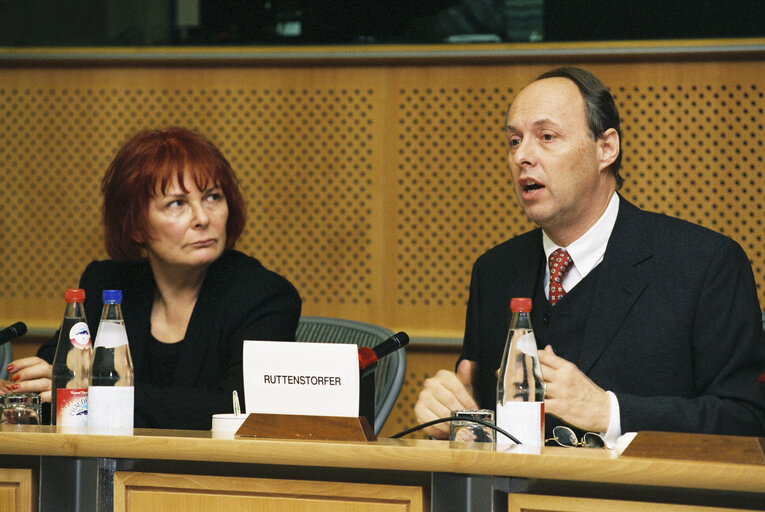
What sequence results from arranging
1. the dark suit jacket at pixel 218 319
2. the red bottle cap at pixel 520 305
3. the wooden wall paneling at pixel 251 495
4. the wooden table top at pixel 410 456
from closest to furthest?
the wooden table top at pixel 410 456 → the wooden wall paneling at pixel 251 495 → the red bottle cap at pixel 520 305 → the dark suit jacket at pixel 218 319

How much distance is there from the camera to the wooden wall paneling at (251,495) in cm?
129

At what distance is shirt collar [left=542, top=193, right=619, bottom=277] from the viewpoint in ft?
6.90

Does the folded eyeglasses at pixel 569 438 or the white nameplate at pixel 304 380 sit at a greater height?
the white nameplate at pixel 304 380

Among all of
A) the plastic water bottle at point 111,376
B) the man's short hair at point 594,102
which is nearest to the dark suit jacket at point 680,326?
the man's short hair at point 594,102


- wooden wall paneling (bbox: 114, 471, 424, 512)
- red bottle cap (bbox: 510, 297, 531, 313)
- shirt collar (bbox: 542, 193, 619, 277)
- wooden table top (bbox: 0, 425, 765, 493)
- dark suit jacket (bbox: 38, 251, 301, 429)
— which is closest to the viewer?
wooden table top (bbox: 0, 425, 765, 493)

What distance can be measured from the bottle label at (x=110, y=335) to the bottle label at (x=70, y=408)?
0.39ft

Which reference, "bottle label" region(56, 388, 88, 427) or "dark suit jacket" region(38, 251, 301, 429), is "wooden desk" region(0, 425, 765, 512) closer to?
"bottle label" region(56, 388, 88, 427)

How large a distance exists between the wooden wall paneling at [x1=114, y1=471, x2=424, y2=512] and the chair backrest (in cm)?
76

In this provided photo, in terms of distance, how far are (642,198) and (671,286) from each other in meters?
1.60

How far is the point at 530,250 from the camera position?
2.26 m

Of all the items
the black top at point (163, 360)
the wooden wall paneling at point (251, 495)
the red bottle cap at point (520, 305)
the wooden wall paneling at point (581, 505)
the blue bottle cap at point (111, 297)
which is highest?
the red bottle cap at point (520, 305)

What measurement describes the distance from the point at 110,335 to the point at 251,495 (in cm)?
57

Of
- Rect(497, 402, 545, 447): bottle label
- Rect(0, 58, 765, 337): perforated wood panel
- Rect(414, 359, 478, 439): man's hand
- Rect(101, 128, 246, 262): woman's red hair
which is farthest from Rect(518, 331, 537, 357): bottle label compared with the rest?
Rect(0, 58, 765, 337): perforated wood panel

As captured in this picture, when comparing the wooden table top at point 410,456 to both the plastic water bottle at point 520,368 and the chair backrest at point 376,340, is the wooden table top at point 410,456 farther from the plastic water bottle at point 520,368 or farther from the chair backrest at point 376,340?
the chair backrest at point 376,340
